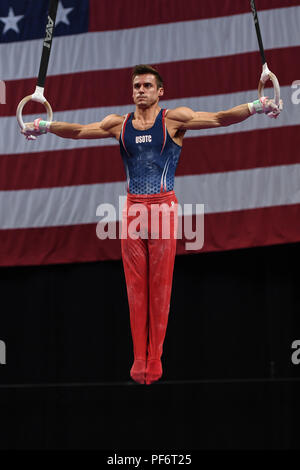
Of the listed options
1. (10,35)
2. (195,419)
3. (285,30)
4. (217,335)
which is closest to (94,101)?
(10,35)

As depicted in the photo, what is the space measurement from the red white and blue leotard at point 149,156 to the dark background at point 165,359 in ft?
10.2

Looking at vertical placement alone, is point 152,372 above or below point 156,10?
below

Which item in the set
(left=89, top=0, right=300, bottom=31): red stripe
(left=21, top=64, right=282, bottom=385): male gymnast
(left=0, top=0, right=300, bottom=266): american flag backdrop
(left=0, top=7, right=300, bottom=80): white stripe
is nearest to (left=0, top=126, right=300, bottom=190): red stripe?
(left=0, top=0, right=300, bottom=266): american flag backdrop

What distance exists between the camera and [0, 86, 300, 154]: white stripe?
20.7 feet

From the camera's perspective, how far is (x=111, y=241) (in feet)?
21.5

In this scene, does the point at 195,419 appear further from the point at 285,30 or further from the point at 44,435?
the point at 285,30

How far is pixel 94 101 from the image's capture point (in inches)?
264

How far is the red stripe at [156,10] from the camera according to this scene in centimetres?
651

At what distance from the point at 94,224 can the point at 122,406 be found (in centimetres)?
173

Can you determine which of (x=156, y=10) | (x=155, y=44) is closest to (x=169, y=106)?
(x=155, y=44)

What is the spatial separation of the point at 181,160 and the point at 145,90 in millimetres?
2769

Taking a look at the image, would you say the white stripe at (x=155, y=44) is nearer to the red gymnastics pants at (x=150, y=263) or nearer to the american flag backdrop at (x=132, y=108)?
the american flag backdrop at (x=132, y=108)

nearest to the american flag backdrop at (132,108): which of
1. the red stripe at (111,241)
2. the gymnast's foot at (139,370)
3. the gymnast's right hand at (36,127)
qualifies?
the red stripe at (111,241)

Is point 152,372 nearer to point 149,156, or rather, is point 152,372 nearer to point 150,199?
point 150,199
